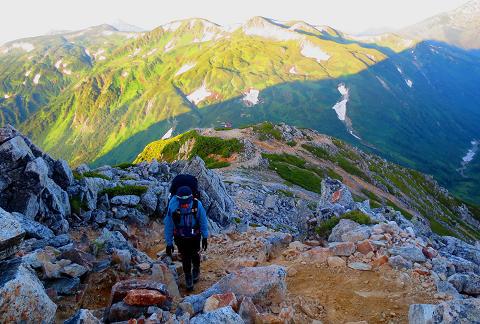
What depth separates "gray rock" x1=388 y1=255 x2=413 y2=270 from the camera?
13.5 m

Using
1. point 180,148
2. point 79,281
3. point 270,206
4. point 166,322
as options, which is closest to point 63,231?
point 79,281

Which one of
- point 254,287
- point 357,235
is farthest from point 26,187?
point 357,235

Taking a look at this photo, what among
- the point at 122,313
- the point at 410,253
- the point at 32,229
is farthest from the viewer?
the point at 32,229

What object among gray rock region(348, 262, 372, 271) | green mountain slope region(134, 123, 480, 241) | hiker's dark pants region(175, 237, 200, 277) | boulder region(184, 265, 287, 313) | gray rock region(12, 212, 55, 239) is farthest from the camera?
green mountain slope region(134, 123, 480, 241)

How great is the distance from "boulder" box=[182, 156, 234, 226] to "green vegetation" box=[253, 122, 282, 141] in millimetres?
69643

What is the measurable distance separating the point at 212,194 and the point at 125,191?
740 centimetres

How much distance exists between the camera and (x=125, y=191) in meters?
23.6

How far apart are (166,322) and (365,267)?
794cm

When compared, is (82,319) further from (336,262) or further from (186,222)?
(336,262)

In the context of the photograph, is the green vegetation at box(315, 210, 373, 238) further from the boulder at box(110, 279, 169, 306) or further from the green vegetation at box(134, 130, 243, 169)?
the green vegetation at box(134, 130, 243, 169)

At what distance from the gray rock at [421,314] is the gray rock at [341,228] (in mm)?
8109

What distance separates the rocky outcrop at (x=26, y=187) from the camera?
17.5m

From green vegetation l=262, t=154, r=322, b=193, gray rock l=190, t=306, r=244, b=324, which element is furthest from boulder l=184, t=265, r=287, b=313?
green vegetation l=262, t=154, r=322, b=193

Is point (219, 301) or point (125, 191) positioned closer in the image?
point (219, 301)
